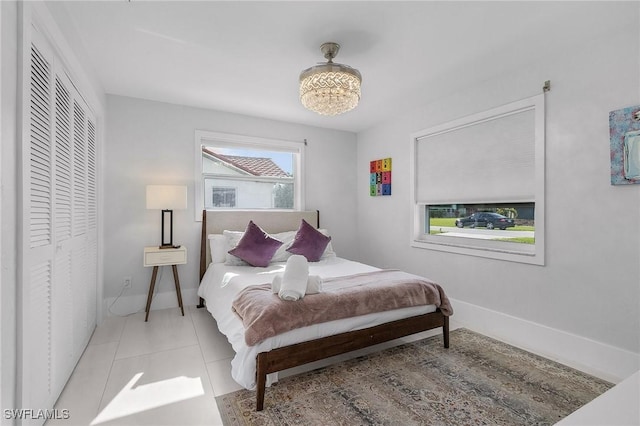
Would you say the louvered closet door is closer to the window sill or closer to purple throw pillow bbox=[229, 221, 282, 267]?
purple throw pillow bbox=[229, 221, 282, 267]

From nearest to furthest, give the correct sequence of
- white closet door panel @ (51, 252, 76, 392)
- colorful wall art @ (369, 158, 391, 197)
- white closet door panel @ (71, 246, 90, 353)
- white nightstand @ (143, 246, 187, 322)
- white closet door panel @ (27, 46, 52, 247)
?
white closet door panel @ (27, 46, 52, 247) → white closet door panel @ (51, 252, 76, 392) → white closet door panel @ (71, 246, 90, 353) → white nightstand @ (143, 246, 187, 322) → colorful wall art @ (369, 158, 391, 197)

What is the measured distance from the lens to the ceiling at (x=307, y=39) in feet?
6.56

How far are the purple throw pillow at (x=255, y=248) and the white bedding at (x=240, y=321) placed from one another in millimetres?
99

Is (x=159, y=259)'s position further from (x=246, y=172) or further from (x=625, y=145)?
(x=625, y=145)

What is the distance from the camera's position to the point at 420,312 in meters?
2.59

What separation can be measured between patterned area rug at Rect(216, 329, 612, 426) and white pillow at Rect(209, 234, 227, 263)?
1807 millimetres

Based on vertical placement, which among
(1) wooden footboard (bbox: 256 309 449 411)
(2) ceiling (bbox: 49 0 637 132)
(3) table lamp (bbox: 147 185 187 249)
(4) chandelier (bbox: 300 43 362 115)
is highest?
(2) ceiling (bbox: 49 0 637 132)

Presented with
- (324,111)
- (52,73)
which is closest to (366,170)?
(324,111)

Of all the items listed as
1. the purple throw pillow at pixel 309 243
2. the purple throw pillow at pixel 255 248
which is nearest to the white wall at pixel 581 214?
Result: the purple throw pillow at pixel 309 243

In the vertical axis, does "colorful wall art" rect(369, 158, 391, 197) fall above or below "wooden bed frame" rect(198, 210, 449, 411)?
above

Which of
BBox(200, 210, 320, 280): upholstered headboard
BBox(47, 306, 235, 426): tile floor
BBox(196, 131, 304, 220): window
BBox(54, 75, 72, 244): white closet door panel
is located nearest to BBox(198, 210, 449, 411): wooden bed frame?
BBox(200, 210, 320, 280): upholstered headboard

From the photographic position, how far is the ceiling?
78.7 inches

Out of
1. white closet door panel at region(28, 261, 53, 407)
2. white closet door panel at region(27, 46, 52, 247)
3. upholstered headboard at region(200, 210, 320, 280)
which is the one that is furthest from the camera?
upholstered headboard at region(200, 210, 320, 280)

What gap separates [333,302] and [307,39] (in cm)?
195
